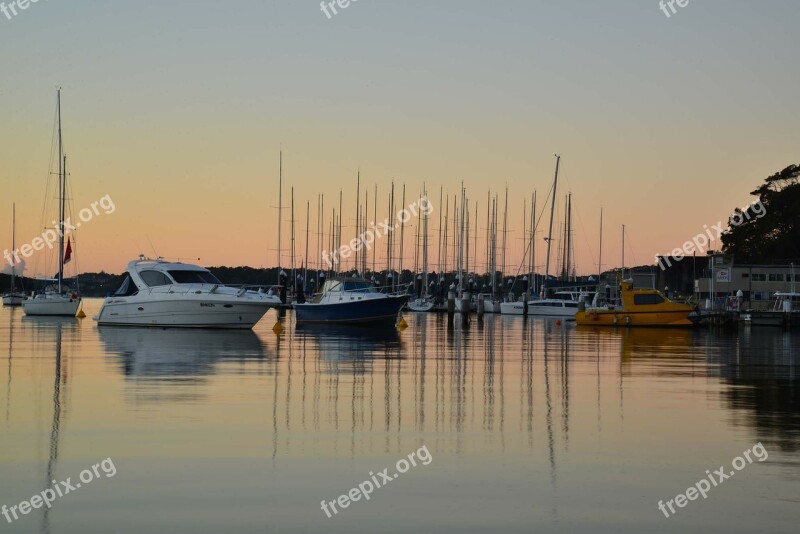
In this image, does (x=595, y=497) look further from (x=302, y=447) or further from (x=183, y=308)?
(x=183, y=308)

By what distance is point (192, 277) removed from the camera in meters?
50.1

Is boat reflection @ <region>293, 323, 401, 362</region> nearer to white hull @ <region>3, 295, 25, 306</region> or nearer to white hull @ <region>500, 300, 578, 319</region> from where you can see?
white hull @ <region>500, 300, 578, 319</region>

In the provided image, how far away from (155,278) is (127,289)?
2.10 m

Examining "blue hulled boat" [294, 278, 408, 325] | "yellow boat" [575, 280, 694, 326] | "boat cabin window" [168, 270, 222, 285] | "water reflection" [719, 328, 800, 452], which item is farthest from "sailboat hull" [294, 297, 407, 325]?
"water reflection" [719, 328, 800, 452]

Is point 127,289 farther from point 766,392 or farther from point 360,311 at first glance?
point 766,392

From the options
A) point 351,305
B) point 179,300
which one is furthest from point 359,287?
point 179,300

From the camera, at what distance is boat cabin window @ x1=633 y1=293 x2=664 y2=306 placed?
59.3 metres

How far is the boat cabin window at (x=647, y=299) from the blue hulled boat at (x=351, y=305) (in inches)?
508

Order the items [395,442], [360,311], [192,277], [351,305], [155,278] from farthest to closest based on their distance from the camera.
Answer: [351,305] < [360,311] < [192,277] < [155,278] < [395,442]

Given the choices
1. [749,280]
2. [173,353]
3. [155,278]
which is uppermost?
[749,280]

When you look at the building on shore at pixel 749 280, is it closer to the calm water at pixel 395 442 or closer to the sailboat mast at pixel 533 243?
the sailboat mast at pixel 533 243

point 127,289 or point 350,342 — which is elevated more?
point 127,289

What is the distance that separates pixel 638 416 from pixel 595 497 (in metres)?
6.73

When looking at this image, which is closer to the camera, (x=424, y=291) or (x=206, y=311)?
(x=206, y=311)
